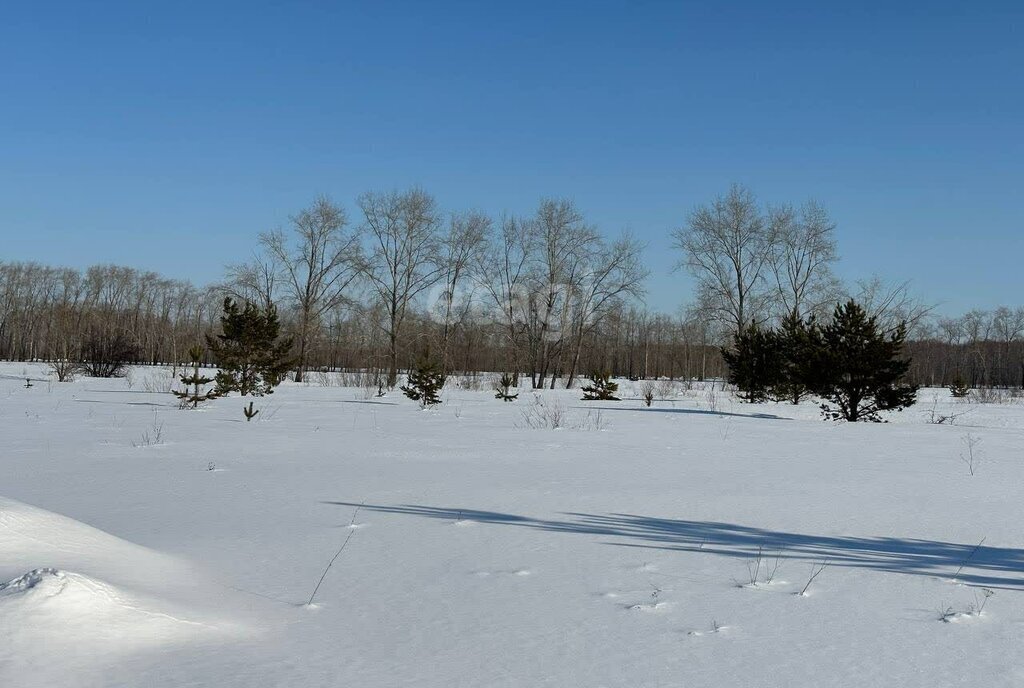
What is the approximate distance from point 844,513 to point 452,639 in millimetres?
3970

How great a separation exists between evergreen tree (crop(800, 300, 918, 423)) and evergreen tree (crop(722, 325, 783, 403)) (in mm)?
6514

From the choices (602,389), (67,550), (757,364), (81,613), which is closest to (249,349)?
(602,389)

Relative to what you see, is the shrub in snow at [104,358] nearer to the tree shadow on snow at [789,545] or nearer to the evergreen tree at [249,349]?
the evergreen tree at [249,349]

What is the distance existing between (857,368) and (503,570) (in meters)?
15.2

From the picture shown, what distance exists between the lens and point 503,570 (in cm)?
395

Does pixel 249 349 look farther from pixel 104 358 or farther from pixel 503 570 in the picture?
pixel 503 570

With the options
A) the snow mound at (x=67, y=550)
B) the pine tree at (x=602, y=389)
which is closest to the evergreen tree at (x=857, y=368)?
the pine tree at (x=602, y=389)

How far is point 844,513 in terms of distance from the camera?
18.1 feet

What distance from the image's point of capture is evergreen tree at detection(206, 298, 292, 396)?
72.2ft

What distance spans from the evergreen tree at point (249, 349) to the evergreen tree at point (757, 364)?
54.7 feet

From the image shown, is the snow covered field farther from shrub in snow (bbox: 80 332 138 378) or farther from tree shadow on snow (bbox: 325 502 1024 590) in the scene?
shrub in snow (bbox: 80 332 138 378)

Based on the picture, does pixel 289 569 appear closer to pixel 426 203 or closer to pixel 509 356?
pixel 426 203

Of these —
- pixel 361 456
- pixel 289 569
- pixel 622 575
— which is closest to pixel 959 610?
pixel 622 575

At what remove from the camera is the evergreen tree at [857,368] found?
16.3m
